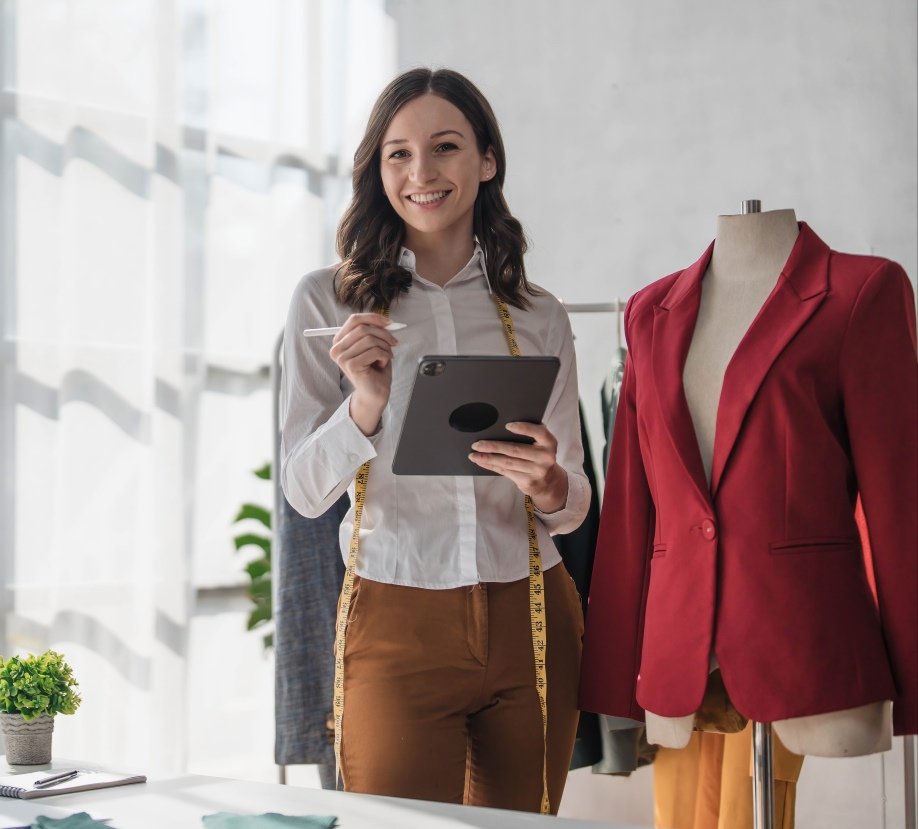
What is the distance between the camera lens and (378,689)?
170 cm

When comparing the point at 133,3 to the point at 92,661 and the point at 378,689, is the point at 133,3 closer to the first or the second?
the point at 92,661

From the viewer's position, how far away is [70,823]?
1.39m

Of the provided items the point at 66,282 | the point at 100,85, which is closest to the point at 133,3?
the point at 100,85

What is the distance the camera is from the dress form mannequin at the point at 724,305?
5.67 feet

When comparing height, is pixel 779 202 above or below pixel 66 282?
above

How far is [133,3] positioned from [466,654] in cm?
281

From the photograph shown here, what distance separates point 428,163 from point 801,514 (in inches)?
33.1

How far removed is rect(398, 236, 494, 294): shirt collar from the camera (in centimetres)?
193

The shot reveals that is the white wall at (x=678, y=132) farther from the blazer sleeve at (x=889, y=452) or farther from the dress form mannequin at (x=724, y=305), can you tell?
the blazer sleeve at (x=889, y=452)

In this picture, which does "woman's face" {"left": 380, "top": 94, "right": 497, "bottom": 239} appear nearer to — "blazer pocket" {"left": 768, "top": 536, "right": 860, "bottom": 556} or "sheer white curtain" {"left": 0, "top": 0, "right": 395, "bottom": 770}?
"blazer pocket" {"left": 768, "top": 536, "right": 860, "bottom": 556}

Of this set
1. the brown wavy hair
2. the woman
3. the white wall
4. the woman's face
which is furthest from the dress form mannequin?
the white wall

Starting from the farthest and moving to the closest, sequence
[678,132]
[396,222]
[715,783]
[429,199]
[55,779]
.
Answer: [678,132], [715,783], [396,222], [429,199], [55,779]

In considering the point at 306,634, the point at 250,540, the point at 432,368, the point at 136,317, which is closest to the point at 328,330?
the point at 432,368

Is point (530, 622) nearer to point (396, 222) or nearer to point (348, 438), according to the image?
point (348, 438)
